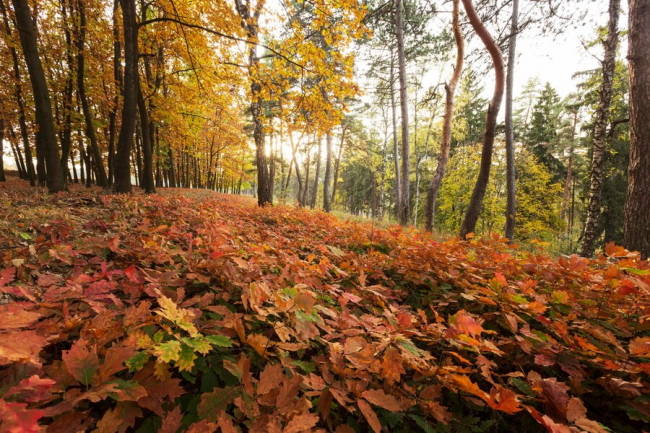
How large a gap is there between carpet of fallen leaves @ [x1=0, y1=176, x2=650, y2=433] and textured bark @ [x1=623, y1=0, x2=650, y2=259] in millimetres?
2805

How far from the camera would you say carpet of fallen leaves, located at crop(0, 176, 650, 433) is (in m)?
0.89

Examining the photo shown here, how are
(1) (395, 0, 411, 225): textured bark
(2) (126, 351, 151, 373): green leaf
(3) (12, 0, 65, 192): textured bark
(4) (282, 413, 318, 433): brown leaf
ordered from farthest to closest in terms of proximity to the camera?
(1) (395, 0, 411, 225): textured bark, (3) (12, 0, 65, 192): textured bark, (2) (126, 351, 151, 373): green leaf, (4) (282, 413, 318, 433): brown leaf

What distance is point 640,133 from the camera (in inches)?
172

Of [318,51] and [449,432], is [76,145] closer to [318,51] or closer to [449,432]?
[318,51]

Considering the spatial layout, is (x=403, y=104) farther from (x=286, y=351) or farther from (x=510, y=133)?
(x=286, y=351)

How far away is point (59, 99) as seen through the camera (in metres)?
13.0

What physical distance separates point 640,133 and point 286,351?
647 centimetres

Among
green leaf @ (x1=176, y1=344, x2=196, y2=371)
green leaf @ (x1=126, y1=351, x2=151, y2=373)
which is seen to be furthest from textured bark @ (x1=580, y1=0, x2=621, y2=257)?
green leaf @ (x1=126, y1=351, x2=151, y2=373)

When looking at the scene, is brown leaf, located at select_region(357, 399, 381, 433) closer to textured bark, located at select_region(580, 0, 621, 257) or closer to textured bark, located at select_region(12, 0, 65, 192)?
textured bark, located at select_region(12, 0, 65, 192)

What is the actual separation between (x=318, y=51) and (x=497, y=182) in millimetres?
23312

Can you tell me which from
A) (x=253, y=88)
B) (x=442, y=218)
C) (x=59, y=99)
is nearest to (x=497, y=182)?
(x=442, y=218)

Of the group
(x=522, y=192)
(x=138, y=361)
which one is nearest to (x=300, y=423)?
(x=138, y=361)

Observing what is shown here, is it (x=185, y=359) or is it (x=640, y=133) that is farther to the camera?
(x=640, y=133)

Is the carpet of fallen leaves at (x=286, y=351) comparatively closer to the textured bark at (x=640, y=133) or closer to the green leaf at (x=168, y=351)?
the green leaf at (x=168, y=351)
